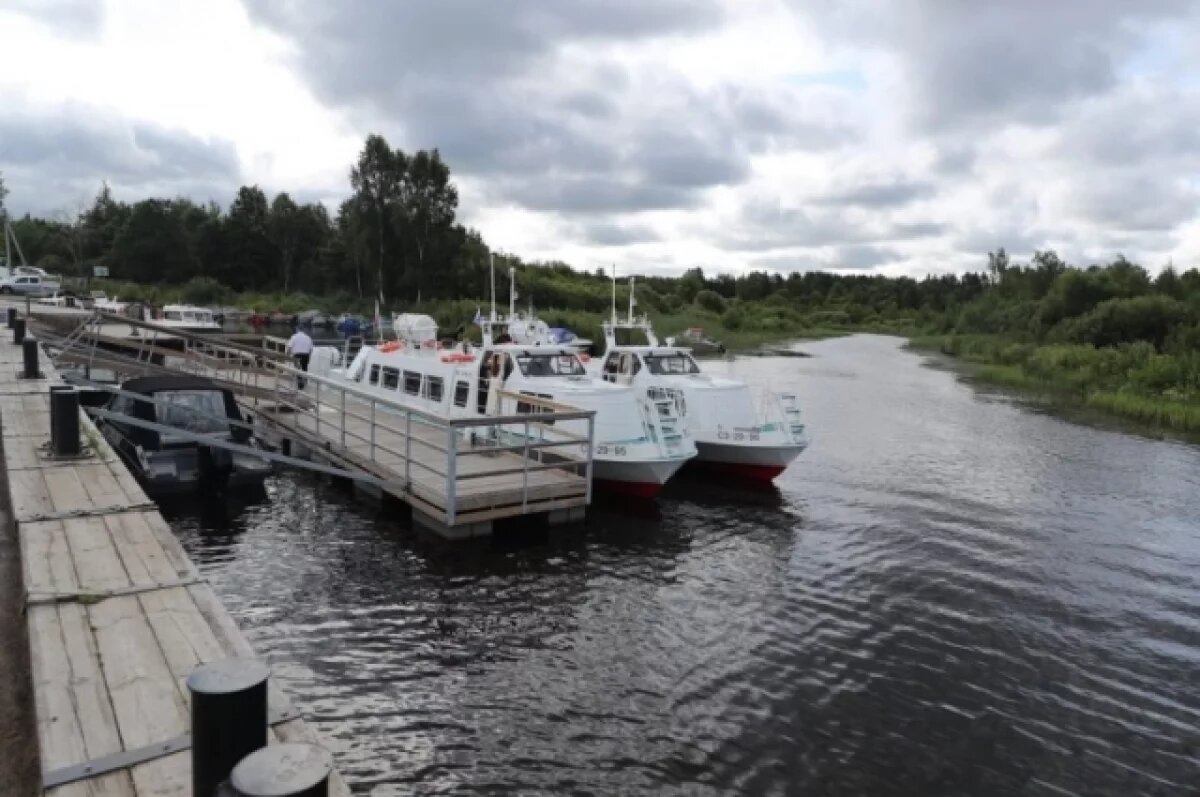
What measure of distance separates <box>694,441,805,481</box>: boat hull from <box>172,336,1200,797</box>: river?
545 millimetres

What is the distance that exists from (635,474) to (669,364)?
4651mm

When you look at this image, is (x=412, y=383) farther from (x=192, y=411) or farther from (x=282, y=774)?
(x=282, y=774)

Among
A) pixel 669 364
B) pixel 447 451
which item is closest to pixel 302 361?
pixel 669 364

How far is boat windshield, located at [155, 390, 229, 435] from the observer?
14.7 metres

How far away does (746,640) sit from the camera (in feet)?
33.3

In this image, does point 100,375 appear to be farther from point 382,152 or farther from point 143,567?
point 382,152

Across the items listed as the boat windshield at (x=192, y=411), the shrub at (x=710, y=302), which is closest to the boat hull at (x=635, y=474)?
the boat windshield at (x=192, y=411)

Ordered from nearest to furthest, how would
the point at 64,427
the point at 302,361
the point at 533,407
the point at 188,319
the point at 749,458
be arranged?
the point at 64,427 < the point at 533,407 < the point at 749,458 < the point at 302,361 < the point at 188,319

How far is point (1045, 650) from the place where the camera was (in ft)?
33.5

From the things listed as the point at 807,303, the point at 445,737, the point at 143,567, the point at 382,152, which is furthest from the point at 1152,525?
the point at 807,303

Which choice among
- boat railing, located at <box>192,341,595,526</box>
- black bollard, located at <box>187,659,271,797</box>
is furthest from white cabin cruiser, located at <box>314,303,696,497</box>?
black bollard, located at <box>187,659,271,797</box>

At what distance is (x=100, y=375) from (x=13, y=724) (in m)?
20.9

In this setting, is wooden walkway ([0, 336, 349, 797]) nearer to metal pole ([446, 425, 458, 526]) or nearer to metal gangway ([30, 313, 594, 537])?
metal pole ([446, 425, 458, 526])

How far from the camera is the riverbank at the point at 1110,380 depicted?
29734 millimetres
